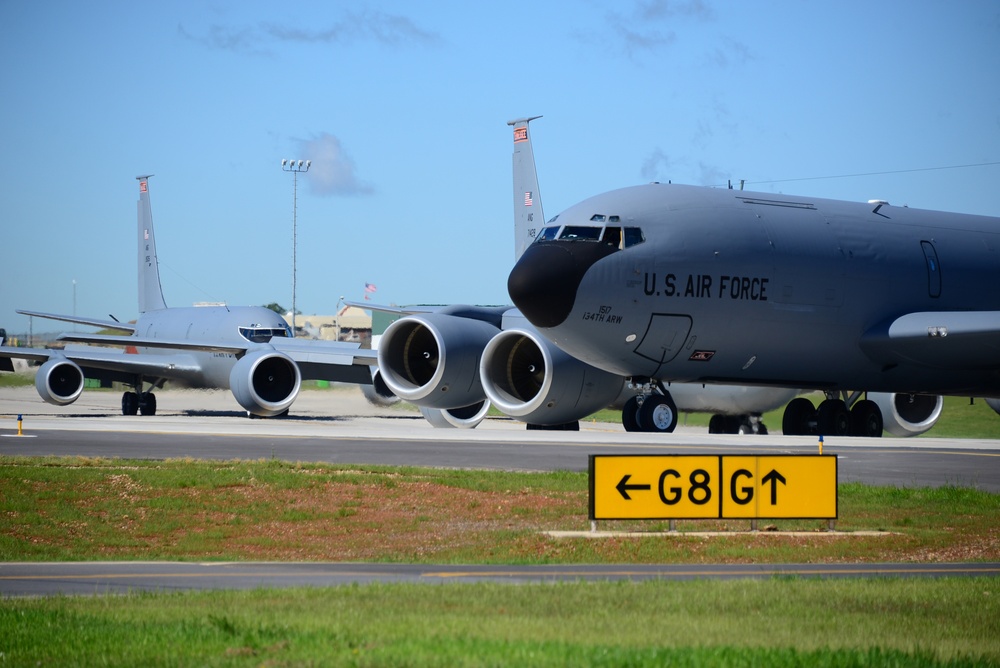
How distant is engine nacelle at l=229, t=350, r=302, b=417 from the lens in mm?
42812

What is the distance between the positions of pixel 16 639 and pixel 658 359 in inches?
724

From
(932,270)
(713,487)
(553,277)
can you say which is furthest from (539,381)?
(713,487)

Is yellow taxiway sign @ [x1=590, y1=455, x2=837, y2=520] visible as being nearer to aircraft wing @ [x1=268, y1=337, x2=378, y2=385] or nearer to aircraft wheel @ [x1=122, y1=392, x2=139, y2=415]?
aircraft wing @ [x1=268, y1=337, x2=378, y2=385]

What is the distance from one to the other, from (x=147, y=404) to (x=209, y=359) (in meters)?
3.43

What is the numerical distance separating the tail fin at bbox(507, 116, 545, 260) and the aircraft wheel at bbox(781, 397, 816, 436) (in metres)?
10.7

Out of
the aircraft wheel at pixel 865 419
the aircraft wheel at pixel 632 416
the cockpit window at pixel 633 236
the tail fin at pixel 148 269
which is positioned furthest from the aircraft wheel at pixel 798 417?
the tail fin at pixel 148 269

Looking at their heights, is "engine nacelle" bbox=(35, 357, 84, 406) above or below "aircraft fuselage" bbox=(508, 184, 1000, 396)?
below

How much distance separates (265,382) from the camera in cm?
4441

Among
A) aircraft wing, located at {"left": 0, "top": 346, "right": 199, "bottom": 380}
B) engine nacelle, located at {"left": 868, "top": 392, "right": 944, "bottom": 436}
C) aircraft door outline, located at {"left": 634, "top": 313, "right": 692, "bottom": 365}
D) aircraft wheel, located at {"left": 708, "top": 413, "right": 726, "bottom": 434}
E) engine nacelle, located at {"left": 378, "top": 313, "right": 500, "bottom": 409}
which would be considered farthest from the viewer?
aircraft wing, located at {"left": 0, "top": 346, "right": 199, "bottom": 380}

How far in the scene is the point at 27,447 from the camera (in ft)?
91.5

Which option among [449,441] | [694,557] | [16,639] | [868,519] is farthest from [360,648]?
[449,441]

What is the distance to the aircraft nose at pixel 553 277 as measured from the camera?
81.4 feet

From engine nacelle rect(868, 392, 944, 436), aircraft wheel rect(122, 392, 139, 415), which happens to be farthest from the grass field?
aircraft wheel rect(122, 392, 139, 415)

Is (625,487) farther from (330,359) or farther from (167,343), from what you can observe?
(167,343)
